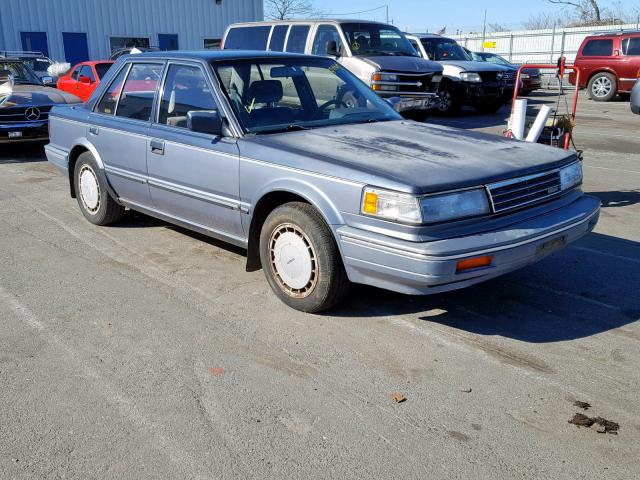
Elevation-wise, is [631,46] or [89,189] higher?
[631,46]

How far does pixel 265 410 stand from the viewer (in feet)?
10.6

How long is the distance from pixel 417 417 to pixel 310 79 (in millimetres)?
3133

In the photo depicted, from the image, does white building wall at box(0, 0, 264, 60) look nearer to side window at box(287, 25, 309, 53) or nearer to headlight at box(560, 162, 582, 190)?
side window at box(287, 25, 309, 53)

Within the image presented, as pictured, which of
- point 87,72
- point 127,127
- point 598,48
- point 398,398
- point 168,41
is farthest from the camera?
point 168,41

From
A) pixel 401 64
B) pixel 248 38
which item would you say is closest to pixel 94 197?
pixel 248 38

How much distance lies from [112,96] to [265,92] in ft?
6.19

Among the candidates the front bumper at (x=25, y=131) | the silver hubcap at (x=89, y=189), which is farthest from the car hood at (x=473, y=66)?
the silver hubcap at (x=89, y=189)

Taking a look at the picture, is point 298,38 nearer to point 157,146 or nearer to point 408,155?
point 157,146

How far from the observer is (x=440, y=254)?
355 centimetres

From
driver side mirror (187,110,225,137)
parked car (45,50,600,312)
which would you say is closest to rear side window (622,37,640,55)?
parked car (45,50,600,312)

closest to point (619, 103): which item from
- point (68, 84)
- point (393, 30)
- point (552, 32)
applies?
point (393, 30)

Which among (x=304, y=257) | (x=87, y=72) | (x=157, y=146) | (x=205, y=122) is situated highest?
(x=205, y=122)

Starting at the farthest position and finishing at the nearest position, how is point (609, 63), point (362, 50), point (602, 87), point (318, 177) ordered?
1. point (602, 87)
2. point (609, 63)
3. point (362, 50)
4. point (318, 177)

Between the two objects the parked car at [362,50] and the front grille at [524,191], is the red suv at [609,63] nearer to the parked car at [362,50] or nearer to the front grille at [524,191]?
the parked car at [362,50]
